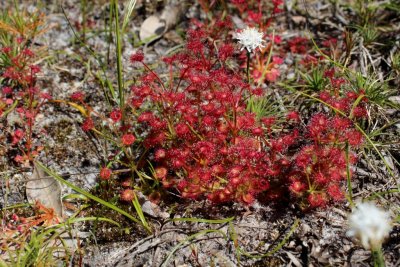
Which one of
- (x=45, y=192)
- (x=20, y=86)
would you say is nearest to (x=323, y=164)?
(x=45, y=192)

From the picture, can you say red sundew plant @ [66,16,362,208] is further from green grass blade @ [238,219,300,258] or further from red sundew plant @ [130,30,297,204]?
green grass blade @ [238,219,300,258]

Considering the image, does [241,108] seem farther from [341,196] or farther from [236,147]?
[341,196]

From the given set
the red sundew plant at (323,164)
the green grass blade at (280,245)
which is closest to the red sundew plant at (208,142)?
the red sundew plant at (323,164)

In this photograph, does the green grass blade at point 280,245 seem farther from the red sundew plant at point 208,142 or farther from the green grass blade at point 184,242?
the red sundew plant at point 208,142

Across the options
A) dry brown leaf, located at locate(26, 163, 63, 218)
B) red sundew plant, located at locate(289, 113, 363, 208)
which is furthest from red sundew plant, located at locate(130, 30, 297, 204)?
dry brown leaf, located at locate(26, 163, 63, 218)

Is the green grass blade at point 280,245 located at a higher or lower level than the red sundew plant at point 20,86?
lower

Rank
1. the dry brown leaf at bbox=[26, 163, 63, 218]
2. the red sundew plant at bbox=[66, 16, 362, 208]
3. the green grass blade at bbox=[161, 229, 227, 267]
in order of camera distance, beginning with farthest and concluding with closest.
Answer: the dry brown leaf at bbox=[26, 163, 63, 218] → the red sundew plant at bbox=[66, 16, 362, 208] → the green grass blade at bbox=[161, 229, 227, 267]

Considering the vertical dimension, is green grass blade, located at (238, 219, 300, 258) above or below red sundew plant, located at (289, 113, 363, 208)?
below

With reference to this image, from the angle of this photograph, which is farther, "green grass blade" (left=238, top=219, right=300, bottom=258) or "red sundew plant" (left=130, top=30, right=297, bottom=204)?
"red sundew plant" (left=130, top=30, right=297, bottom=204)

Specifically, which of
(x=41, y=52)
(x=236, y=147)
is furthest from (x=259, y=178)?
(x=41, y=52)

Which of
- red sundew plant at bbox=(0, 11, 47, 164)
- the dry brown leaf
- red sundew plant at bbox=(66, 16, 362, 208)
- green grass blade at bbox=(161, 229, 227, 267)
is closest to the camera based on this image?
green grass blade at bbox=(161, 229, 227, 267)

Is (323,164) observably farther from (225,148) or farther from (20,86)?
(20,86)
